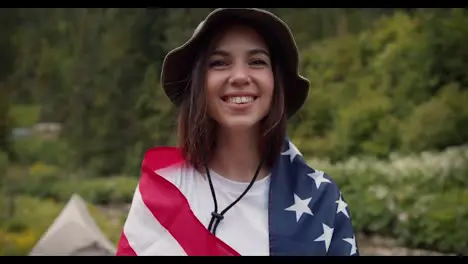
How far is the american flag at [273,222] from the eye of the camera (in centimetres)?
90

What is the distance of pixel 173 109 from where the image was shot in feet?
13.8

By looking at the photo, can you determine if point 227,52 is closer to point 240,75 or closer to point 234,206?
point 240,75

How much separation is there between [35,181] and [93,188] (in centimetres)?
48

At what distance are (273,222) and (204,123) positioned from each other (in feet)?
0.60

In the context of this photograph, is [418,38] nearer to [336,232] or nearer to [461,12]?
[461,12]

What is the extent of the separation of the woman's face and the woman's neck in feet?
0.15

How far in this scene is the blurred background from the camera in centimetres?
421

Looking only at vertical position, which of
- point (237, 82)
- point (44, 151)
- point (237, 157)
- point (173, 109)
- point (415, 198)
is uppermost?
point (237, 82)

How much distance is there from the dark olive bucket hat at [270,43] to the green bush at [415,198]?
9.58ft

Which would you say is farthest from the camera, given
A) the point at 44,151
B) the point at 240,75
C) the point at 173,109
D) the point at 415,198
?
the point at 44,151

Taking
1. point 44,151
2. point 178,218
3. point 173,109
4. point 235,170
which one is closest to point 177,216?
point 178,218

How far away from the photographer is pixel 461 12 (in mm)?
4590

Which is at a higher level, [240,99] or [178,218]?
[240,99]
